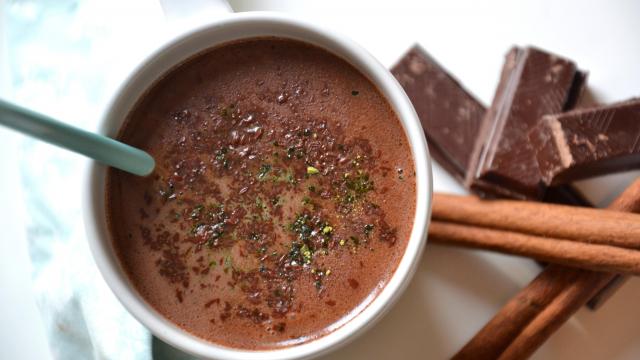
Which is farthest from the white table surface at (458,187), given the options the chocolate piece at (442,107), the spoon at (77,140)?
the spoon at (77,140)

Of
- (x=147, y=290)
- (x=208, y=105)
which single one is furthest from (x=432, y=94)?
(x=147, y=290)

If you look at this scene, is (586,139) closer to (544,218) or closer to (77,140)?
(544,218)

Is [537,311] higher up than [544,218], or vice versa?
[544,218]

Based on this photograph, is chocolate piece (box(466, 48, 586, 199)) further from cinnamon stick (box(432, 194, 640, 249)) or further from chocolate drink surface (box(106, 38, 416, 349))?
chocolate drink surface (box(106, 38, 416, 349))

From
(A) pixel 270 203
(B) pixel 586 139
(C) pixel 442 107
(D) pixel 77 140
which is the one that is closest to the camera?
(D) pixel 77 140

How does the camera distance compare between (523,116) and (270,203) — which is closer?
(270,203)

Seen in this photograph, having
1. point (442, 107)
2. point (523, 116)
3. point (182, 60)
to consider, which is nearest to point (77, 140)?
point (182, 60)

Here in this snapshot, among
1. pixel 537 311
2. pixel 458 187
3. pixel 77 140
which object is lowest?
pixel 537 311

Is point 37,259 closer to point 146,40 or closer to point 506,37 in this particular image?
point 146,40
